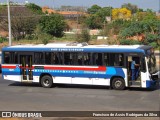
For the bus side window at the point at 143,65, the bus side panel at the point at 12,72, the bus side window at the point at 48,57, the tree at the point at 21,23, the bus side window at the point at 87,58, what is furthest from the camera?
the tree at the point at 21,23

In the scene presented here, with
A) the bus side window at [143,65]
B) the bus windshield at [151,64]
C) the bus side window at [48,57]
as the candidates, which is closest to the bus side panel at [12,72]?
the bus side window at [48,57]

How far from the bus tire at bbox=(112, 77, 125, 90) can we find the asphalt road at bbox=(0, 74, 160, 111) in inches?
12.4

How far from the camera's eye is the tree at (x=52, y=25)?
67.9 m

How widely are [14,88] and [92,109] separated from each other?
23.7 feet

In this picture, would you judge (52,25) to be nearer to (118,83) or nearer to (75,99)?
(118,83)

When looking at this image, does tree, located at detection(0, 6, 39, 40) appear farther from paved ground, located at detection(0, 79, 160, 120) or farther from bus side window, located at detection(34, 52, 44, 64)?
paved ground, located at detection(0, 79, 160, 120)

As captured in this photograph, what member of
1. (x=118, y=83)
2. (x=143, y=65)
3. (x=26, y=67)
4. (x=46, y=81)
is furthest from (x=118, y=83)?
(x=26, y=67)

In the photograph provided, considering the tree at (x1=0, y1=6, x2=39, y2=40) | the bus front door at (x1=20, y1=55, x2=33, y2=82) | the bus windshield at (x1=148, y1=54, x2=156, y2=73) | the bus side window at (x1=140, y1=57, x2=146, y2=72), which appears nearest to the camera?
the bus side window at (x1=140, y1=57, x2=146, y2=72)

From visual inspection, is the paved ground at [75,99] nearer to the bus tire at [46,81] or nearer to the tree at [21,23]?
the bus tire at [46,81]

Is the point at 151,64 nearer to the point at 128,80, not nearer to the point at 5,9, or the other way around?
the point at 128,80

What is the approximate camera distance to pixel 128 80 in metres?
19.0

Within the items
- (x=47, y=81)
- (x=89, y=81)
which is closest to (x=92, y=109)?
(x=89, y=81)

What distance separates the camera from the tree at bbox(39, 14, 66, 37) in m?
67.9

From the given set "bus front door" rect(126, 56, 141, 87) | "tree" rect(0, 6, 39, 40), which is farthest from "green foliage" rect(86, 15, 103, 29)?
"bus front door" rect(126, 56, 141, 87)
